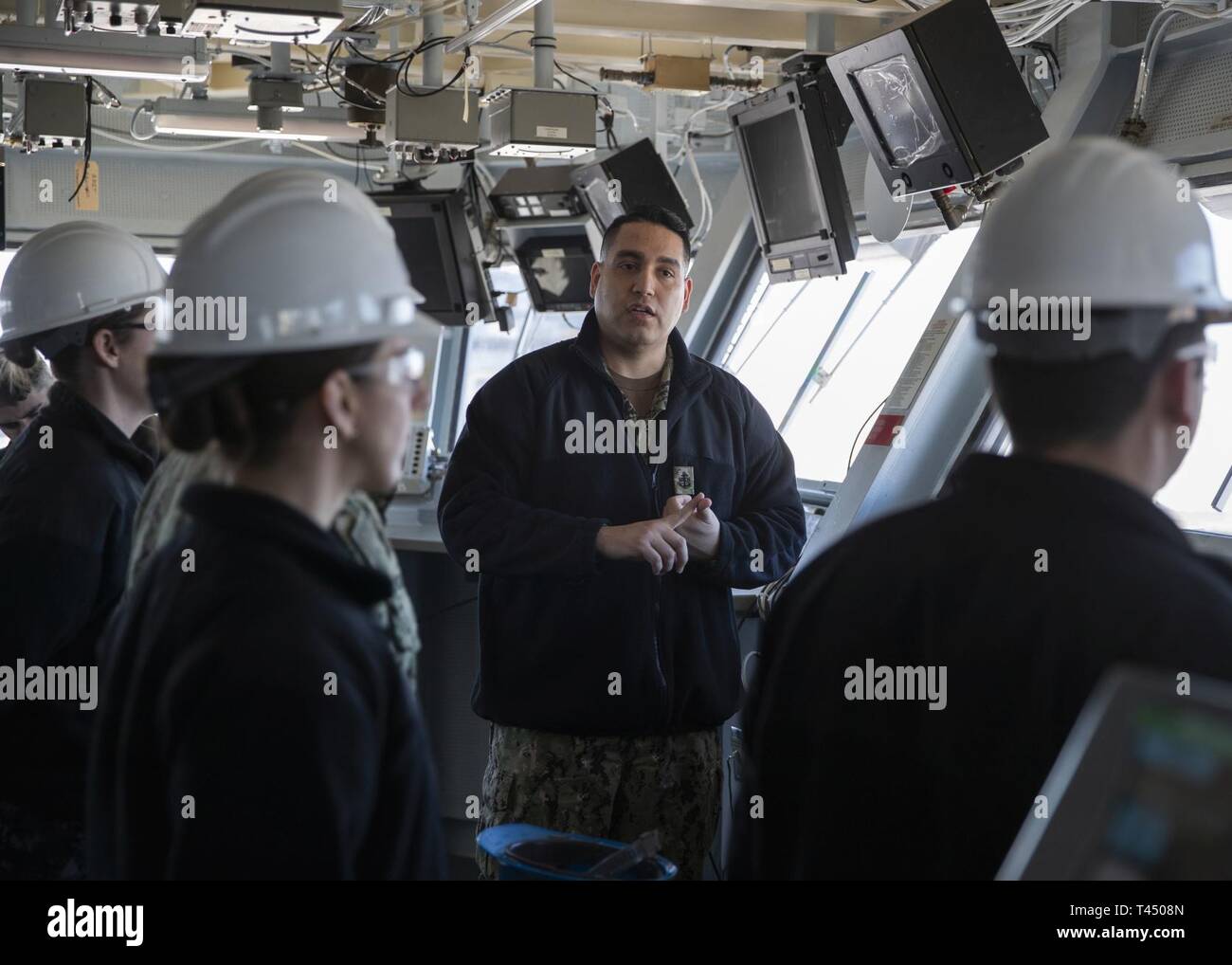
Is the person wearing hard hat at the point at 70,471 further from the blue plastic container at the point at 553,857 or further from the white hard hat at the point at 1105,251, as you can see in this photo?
the white hard hat at the point at 1105,251

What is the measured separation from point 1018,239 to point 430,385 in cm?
52

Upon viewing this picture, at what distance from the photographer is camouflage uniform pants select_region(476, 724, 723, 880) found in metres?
2.53

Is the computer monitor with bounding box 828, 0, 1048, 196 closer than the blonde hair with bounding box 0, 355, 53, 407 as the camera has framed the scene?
Yes

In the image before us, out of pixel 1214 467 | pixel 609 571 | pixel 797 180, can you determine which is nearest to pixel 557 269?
pixel 797 180

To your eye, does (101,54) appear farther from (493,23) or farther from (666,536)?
(666,536)

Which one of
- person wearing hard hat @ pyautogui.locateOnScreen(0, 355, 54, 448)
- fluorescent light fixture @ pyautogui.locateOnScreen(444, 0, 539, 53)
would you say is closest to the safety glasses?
fluorescent light fixture @ pyautogui.locateOnScreen(444, 0, 539, 53)

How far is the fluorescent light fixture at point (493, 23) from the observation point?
3322 millimetres

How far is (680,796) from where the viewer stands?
2.57 meters

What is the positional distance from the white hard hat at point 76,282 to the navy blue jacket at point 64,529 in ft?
0.32

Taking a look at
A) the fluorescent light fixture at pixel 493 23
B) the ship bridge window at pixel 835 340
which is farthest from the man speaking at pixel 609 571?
the ship bridge window at pixel 835 340

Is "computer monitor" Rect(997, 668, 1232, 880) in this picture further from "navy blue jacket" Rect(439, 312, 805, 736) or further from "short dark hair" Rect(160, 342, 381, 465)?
"navy blue jacket" Rect(439, 312, 805, 736)

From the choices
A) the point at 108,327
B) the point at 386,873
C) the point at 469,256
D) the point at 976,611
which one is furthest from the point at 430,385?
the point at 469,256

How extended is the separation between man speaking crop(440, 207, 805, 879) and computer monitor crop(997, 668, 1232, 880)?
1543 millimetres
